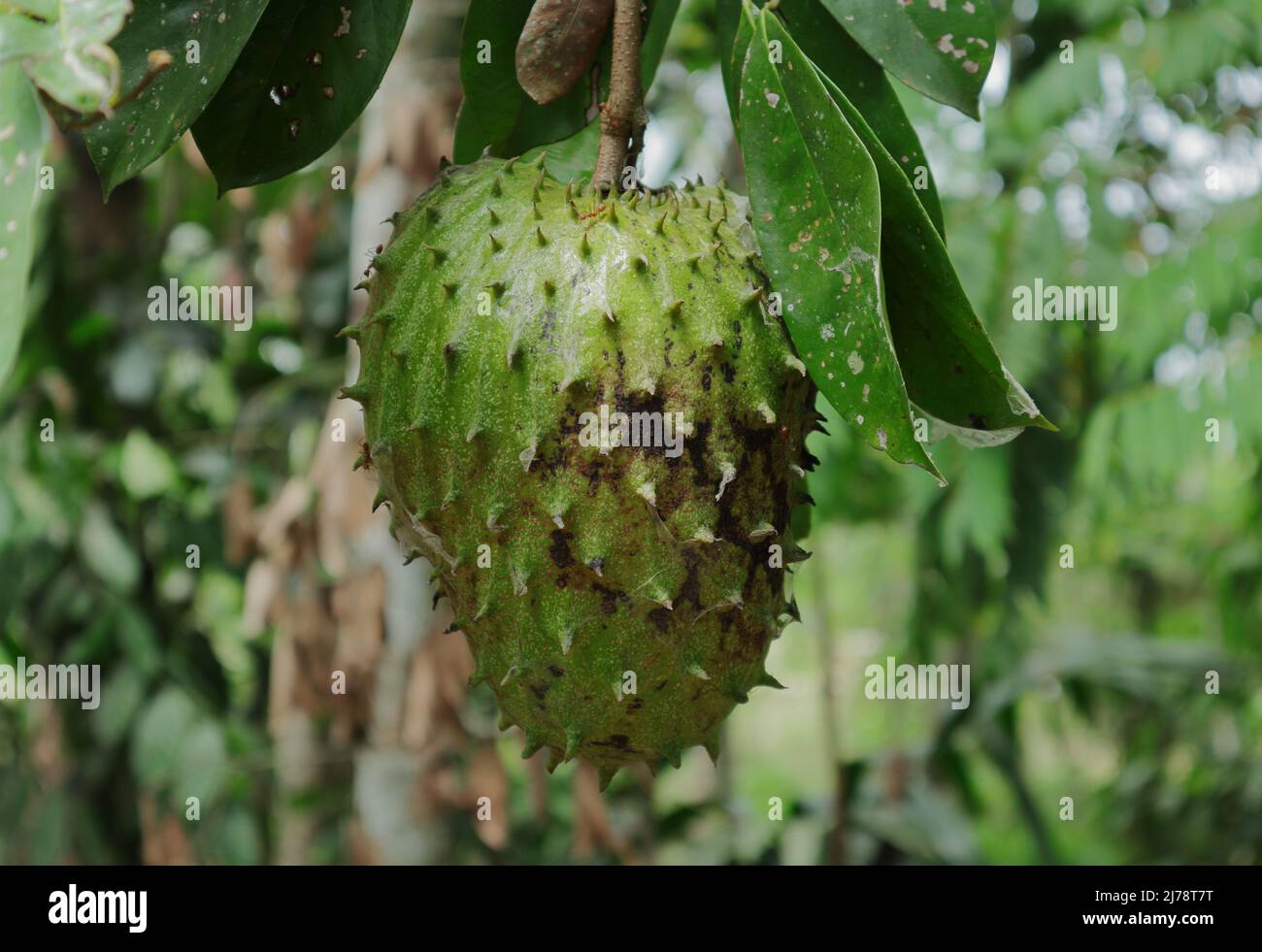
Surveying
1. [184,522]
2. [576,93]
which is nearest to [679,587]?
[576,93]

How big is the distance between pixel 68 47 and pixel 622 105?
389mm

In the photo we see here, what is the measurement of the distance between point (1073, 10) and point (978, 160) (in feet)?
1.56

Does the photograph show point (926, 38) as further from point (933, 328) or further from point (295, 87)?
point (295, 87)

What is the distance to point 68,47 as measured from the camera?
22.3 inches

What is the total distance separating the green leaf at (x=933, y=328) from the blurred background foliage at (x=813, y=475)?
1.64m

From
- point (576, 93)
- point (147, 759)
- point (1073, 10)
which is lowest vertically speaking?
point (147, 759)

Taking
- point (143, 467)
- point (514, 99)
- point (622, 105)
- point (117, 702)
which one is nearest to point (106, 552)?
point (143, 467)

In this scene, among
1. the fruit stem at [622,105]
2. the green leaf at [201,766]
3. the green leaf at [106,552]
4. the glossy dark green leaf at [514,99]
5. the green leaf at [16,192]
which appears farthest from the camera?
the green leaf at [106,552]

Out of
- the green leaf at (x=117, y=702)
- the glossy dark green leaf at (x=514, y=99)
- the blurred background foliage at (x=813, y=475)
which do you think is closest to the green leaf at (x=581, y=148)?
the glossy dark green leaf at (x=514, y=99)

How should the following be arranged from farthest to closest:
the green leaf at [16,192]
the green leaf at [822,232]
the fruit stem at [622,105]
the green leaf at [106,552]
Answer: the green leaf at [106,552] < the fruit stem at [622,105] < the green leaf at [822,232] < the green leaf at [16,192]

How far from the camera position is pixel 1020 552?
3326mm

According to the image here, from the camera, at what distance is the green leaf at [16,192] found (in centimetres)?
53

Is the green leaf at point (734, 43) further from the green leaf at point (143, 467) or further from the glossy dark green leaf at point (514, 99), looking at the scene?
the green leaf at point (143, 467)
